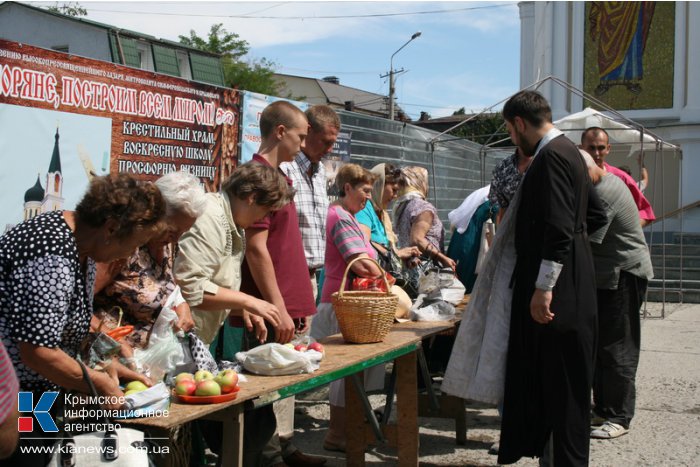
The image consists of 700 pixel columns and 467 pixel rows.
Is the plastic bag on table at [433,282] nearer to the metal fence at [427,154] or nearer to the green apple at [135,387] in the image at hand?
the green apple at [135,387]

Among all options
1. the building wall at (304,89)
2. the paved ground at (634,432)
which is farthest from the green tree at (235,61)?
the paved ground at (634,432)

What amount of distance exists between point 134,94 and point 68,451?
370 cm

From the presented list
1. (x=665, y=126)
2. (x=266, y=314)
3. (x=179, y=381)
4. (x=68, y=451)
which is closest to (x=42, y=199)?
(x=266, y=314)

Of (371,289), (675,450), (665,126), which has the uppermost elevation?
(665,126)

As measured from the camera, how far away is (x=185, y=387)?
2.92 metres

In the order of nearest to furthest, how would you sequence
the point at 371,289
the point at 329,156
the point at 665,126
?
the point at 371,289 → the point at 329,156 → the point at 665,126

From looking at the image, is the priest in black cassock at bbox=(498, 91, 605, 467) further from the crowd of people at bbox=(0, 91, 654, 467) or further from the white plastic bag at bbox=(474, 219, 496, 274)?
the white plastic bag at bbox=(474, 219, 496, 274)

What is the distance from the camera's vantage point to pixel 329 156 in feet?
28.3

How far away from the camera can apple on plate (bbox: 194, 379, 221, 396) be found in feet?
9.53

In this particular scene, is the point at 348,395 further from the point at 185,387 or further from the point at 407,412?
the point at 185,387

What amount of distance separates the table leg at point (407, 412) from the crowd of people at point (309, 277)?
258mm

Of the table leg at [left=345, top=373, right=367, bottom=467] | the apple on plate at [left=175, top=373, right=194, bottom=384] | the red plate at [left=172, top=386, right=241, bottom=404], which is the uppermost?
the apple on plate at [left=175, top=373, right=194, bottom=384]

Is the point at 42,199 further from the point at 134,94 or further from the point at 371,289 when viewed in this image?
the point at 371,289

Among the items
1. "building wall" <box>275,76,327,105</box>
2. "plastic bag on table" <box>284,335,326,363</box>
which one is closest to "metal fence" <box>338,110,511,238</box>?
"plastic bag on table" <box>284,335,326,363</box>
